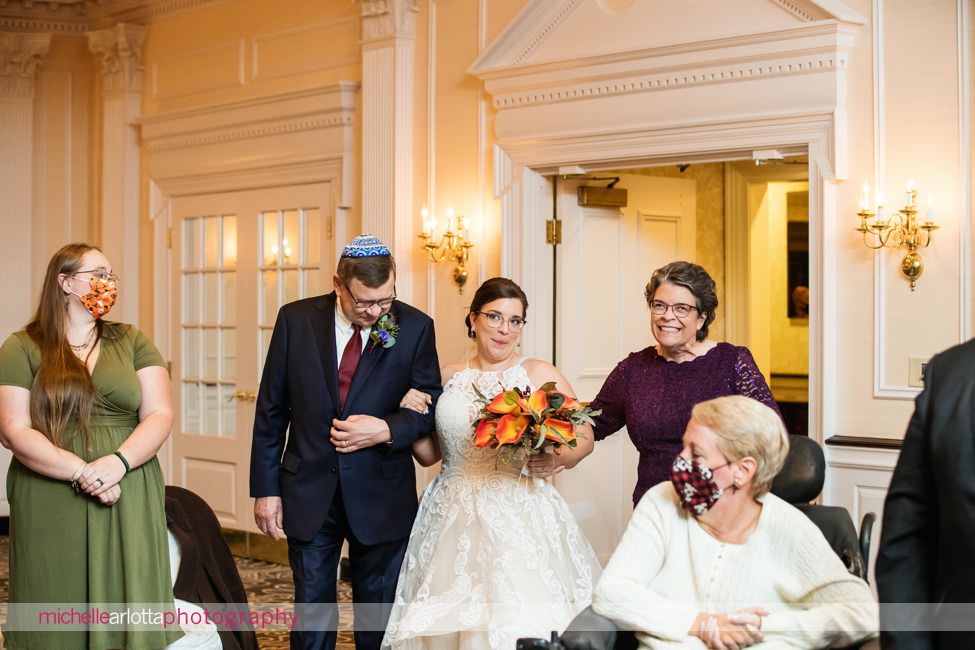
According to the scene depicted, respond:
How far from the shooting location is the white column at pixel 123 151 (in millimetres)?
7617

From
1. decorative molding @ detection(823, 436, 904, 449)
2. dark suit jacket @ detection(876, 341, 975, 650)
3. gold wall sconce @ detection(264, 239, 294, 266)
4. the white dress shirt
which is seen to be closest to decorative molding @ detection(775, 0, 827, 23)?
decorative molding @ detection(823, 436, 904, 449)

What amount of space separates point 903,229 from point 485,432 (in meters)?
2.18

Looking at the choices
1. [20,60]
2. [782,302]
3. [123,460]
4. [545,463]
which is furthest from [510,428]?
[20,60]

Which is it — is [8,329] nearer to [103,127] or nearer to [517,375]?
[103,127]

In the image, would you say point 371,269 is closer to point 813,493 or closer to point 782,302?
point 813,493

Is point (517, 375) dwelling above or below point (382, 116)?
below

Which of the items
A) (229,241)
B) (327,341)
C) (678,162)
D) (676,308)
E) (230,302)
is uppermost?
(678,162)

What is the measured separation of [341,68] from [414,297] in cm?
152

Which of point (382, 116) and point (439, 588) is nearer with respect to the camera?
point (439, 588)

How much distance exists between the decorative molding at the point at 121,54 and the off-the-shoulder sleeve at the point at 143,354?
14.7 feet

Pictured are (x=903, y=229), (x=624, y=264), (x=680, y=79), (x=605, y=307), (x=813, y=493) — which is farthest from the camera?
(x=624, y=264)

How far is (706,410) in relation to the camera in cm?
265

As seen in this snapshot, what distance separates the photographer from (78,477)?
3.41 metres

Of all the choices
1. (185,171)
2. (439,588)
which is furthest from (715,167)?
(439,588)
